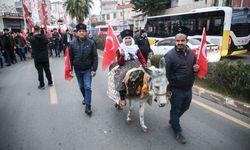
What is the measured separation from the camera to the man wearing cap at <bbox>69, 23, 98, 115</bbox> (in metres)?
5.10

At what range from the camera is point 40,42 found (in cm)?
745

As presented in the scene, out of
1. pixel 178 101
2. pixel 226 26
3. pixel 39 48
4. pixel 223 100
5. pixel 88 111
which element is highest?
pixel 226 26

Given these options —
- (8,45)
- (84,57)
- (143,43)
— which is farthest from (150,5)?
(84,57)

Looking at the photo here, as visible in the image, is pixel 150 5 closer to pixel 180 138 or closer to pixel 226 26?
pixel 226 26

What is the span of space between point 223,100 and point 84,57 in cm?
362

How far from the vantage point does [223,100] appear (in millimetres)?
5613

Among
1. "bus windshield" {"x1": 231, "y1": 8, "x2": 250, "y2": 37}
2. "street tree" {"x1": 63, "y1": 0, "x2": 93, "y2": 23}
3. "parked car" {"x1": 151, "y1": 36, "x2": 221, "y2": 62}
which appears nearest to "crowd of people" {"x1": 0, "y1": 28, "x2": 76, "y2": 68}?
"parked car" {"x1": 151, "y1": 36, "x2": 221, "y2": 62}

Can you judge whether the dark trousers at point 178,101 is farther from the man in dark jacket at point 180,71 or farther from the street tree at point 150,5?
the street tree at point 150,5

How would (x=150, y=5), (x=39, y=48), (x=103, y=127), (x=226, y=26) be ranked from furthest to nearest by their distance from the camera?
1. (x=150, y=5)
2. (x=226, y=26)
3. (x=39, y=48)
4. (x=103, y=127)

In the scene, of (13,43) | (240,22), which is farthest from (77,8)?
(240,22)

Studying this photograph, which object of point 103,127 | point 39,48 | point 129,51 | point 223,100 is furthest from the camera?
point 39,48

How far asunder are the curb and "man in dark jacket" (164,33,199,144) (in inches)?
76.5

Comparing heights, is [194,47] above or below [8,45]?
below

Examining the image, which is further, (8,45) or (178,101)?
(8,45)
